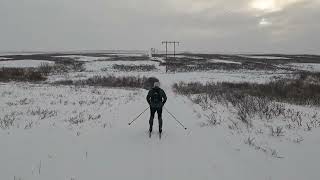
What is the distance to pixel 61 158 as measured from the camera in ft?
22.2

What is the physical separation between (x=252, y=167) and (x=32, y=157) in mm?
4964

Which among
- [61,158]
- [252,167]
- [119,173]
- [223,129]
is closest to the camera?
[119,173]

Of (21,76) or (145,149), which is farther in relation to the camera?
(21,76)

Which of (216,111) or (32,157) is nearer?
(32,157)

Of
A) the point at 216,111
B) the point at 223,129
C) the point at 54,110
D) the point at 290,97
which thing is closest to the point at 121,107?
the point at 54,110

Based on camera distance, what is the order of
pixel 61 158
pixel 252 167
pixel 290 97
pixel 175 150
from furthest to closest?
1. pixel 290 97
2. pixel 175 150
3. pixel 61 158
4. pixel 252 167

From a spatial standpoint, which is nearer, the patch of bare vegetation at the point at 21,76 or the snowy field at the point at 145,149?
the snowy field at the point at 145,149

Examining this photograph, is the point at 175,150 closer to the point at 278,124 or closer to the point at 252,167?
the point at 252,167

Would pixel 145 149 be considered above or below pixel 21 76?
above

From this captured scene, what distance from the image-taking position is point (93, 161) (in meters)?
6.63

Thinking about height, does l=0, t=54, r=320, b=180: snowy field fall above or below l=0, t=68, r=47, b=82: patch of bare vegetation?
above

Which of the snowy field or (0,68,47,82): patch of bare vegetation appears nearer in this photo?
the snowy field

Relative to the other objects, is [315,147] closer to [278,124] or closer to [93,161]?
[278,124]

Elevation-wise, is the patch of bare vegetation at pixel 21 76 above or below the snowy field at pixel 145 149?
below
